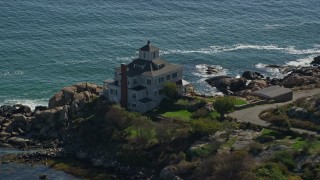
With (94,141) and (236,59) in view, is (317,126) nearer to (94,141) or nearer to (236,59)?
(94,141)

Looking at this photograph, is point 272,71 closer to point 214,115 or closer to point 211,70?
point 211,70

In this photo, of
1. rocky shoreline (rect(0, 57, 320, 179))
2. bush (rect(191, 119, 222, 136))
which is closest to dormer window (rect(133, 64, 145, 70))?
rocky shoreline (rect(0, 57, 320, 179))

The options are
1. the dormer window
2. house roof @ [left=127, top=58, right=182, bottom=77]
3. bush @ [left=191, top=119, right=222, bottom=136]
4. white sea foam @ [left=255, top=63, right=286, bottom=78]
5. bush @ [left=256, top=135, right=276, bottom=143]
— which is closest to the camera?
bush @ [left=256, top=135, right=276, bottom=143]

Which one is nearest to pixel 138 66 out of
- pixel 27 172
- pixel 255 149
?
pixel 27 172

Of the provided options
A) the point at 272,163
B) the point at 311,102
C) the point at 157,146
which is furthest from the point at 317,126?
the point at 157,146

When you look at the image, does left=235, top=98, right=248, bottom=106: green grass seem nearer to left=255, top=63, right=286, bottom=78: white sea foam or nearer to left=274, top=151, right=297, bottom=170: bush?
left=274, top=151, right=297, bottom=170: bush

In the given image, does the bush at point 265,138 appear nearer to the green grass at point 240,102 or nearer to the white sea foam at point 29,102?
the green grass at point 240,102
